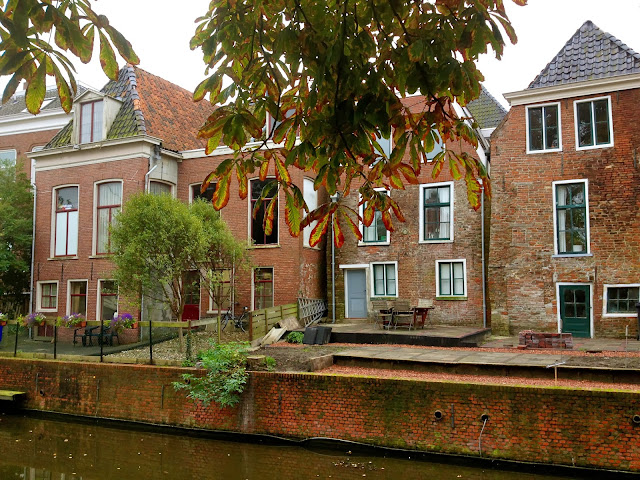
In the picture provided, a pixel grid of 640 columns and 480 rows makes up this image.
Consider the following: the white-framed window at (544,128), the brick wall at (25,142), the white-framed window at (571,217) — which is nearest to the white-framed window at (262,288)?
the white-framed window at (571,217)

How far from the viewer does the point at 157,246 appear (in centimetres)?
1719

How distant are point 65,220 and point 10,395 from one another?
9306 mm

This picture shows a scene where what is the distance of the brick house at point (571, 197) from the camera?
17078 mm

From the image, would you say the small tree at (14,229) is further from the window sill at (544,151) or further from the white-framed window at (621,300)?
the white-framed window at (621,300)

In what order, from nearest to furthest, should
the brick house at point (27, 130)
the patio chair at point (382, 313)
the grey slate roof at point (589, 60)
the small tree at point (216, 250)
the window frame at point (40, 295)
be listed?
the grey slate roof at point (589, 60) < the patio chair at point (382, 313) < the small tree at point (216, 250) < the window frame at point (40, 295) < the brick house at point (27, 130)

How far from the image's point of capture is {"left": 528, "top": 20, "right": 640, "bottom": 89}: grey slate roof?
1736 cm

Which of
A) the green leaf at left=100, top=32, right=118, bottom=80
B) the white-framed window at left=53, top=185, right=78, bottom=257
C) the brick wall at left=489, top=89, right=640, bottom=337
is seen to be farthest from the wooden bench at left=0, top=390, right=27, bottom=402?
the green leaf at left=100, top=32, right=118, bottom=80

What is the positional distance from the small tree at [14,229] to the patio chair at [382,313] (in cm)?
1380

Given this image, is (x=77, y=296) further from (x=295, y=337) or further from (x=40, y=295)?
(x=295, y=337)

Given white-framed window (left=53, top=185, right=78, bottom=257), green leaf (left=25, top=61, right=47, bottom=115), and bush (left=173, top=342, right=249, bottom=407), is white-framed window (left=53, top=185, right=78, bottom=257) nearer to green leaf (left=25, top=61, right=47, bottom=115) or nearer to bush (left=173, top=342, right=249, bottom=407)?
bush (left=173, top=342, right=249, bottom=407)

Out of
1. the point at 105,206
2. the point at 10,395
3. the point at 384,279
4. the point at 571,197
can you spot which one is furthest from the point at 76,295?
the point at 571,197

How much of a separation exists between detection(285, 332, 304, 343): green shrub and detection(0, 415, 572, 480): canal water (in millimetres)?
5055

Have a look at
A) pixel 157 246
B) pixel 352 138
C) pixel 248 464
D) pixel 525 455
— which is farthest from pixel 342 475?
pixel 157 246

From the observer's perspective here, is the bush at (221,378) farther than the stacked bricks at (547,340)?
No
